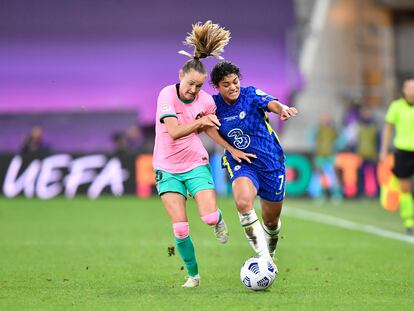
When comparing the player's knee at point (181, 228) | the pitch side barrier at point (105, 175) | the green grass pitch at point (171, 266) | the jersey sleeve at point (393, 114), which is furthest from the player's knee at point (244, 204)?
the pitch side barrier at point (105, 175)

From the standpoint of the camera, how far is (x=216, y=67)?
9617 mm

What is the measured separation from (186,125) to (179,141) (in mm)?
383

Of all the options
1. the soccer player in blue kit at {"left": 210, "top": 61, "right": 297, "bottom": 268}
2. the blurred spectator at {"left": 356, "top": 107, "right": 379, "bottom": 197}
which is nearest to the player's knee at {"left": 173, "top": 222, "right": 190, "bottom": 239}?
the soccer player in blue kit at {"left": 210, "top": 61, "right": 297, "bottom": 268}

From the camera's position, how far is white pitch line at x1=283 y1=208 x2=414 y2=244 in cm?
1523

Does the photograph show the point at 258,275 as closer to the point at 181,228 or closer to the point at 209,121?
the point at 181,228

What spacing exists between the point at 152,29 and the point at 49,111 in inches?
175

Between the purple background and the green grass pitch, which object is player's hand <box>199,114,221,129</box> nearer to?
the green grass pitch

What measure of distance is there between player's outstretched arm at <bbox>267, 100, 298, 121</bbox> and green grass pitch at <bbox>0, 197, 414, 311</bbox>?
5.07 feet

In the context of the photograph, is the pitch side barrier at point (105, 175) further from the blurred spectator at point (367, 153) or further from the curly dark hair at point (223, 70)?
the curly dark hair at point (223, 70)

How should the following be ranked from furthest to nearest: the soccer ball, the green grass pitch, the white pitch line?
the white pitch line → the soccer ball → the green grass pitch

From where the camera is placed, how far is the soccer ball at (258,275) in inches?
352

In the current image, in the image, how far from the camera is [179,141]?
941cm

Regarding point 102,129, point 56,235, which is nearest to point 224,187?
point 102,129

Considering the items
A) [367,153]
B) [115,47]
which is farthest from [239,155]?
[115,47]
